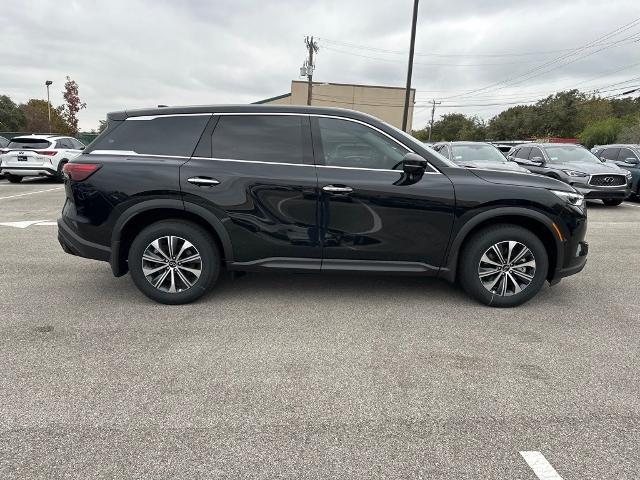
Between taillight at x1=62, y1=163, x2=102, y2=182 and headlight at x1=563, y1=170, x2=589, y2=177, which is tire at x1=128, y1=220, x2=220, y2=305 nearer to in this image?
taillight at x1=62, y1=163, x2=102, y2=182

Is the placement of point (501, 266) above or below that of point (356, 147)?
below

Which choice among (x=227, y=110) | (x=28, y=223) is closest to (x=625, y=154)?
(x=227, y=110)

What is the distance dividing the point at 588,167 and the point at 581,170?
27 cm

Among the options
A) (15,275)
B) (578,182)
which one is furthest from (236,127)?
(578,182)

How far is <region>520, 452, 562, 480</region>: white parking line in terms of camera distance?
2061 mm

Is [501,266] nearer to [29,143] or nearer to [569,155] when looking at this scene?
[569,155]

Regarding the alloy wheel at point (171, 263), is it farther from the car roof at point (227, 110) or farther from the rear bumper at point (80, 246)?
the car roof at point (227, 110)

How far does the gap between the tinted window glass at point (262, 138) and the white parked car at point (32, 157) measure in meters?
13.2

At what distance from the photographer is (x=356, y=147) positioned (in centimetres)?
401

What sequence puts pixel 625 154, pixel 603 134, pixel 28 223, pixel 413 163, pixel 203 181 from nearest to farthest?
pixel 413 163 → pixel 203 181 → pixel 28 223 → pixel 625 154 → pixel 603 134

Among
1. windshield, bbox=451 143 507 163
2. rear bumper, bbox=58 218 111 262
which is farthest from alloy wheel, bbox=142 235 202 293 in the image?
windshield, bbox=451 143 507 163

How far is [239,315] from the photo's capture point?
392 centimetres

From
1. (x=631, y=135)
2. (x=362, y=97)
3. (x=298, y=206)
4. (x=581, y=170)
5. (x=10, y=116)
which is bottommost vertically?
(x=298, y=206)

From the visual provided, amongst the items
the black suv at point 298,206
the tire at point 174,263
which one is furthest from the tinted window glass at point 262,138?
the tire at point 174,263
